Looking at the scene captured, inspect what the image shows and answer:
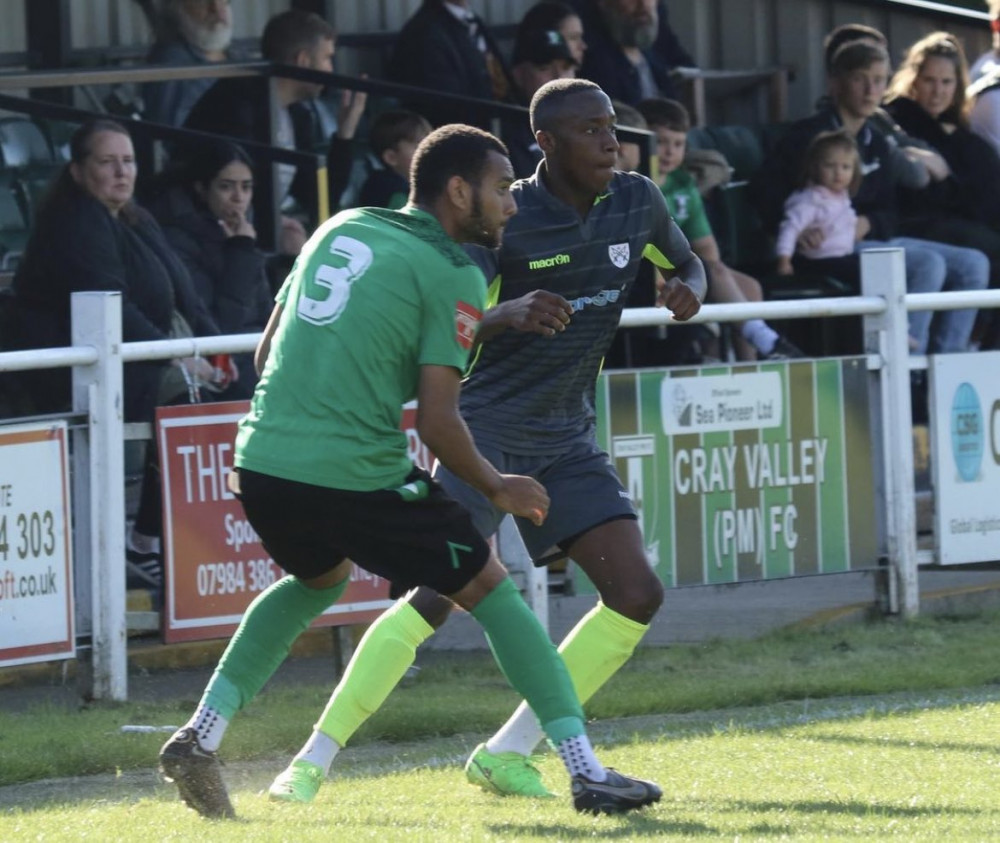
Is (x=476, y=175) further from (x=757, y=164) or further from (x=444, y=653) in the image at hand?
(x=757, y=164)

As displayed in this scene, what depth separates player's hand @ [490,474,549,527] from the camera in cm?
520

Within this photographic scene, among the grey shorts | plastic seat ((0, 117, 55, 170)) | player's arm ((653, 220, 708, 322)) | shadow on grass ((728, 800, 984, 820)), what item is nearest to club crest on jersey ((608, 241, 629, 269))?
player's arm ((653, 220, 708, 322))

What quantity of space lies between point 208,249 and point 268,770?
376 cm

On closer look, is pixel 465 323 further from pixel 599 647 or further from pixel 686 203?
pixel 686 203

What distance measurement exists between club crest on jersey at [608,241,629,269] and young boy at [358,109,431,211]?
4234 millimetres

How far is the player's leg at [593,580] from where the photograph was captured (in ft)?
19.5

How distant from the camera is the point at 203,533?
7.90 m

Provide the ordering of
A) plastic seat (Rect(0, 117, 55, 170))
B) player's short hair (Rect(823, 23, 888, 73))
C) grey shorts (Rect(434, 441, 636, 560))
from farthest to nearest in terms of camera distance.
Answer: player's short hair (Rect(823, 23, 888, 73))
plastic seat (Rect(0, 117, 55, 170))
grey shorts (Rect(434, 441, 636, 560))

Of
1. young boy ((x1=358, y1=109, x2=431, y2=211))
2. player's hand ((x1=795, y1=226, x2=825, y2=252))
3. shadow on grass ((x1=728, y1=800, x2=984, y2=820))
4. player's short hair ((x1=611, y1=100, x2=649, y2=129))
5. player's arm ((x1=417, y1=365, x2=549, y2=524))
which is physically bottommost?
shadow on grass ((x1=728, y1=800, x2=984, y2=820))


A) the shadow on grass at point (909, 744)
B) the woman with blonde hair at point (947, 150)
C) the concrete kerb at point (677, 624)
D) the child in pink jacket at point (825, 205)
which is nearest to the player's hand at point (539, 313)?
the shadow on grass at point (909, 744)

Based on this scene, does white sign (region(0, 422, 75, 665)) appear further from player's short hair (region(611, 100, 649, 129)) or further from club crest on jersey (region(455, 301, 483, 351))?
player's short hair (region(611, 100, 649, 129))

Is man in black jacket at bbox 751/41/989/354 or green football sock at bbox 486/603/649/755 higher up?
man in black jacket at bbox 751/41/989/354

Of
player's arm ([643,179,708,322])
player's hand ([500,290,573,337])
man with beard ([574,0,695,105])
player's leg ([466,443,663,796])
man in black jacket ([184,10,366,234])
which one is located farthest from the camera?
man with beard ([574,0,695,105])

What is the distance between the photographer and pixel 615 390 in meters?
8.69
